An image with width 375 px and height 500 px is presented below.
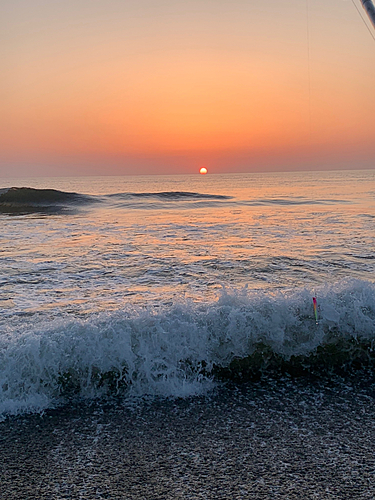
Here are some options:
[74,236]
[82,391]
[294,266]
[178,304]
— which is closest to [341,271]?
[294,266]

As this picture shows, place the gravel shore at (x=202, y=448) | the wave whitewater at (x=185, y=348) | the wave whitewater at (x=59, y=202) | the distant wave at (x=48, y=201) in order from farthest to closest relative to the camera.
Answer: the wave whitewater at (x=59, y=202)
the distant wave at (x=48, y=201)
the wave whitewater at (x=185, y=348)
the gravel shore at (x=202, y=448)

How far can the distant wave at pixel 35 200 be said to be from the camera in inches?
898

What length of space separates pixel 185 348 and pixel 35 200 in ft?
76.5

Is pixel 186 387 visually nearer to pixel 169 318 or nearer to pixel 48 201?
pixel 169 318

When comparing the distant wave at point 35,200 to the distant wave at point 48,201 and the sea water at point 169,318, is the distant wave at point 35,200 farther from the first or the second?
the sea water at point 169,318

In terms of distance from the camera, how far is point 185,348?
394cm

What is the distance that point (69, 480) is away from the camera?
93.4 inches

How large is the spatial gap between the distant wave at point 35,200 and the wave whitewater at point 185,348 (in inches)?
751

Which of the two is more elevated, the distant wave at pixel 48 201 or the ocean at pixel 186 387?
the distant wave at pixel 48 201

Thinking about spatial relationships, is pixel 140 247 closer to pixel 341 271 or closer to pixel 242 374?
pixel 341 271

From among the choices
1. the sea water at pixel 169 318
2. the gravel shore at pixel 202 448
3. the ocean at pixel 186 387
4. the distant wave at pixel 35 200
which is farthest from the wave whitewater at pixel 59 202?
the gravel shore at pixel 202 448

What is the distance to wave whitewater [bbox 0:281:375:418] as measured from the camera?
3492 mm

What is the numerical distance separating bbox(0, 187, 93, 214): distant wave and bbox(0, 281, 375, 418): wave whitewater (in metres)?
19.1

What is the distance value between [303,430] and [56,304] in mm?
3715
